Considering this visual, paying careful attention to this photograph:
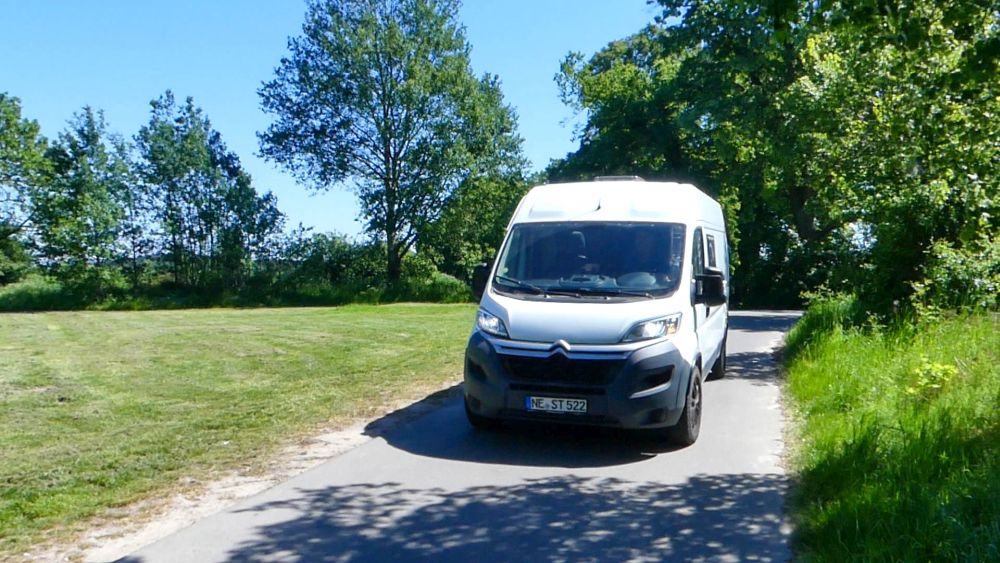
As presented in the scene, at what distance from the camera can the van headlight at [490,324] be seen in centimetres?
788

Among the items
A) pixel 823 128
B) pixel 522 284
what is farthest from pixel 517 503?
pixel 823 128

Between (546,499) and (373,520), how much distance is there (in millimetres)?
1335

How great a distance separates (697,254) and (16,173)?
147 ft

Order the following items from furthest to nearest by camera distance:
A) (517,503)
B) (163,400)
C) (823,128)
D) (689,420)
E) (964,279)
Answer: (823,128) → (964,279) → (163,400) → (689,420) → (517,503)

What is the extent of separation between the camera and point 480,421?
842 centimetres

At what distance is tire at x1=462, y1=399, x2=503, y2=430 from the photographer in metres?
8.29

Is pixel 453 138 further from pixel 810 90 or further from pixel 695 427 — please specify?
pixel 695 427

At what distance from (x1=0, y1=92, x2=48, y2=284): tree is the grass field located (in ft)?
82.8

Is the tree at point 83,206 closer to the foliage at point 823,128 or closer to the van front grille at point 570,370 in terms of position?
the foliage at point 823,128

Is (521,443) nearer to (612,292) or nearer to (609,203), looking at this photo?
(612,292)

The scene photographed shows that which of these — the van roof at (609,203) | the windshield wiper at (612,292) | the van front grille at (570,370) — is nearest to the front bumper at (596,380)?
the van front grille at (570,370)

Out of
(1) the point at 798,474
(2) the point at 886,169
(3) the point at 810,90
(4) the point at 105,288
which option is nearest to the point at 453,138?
(4) the point at 105,288

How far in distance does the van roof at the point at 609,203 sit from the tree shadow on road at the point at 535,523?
10.4ft

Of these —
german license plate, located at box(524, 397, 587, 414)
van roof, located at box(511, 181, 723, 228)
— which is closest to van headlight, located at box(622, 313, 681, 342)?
german license plate, located at box(524, 397, 587, 414)
